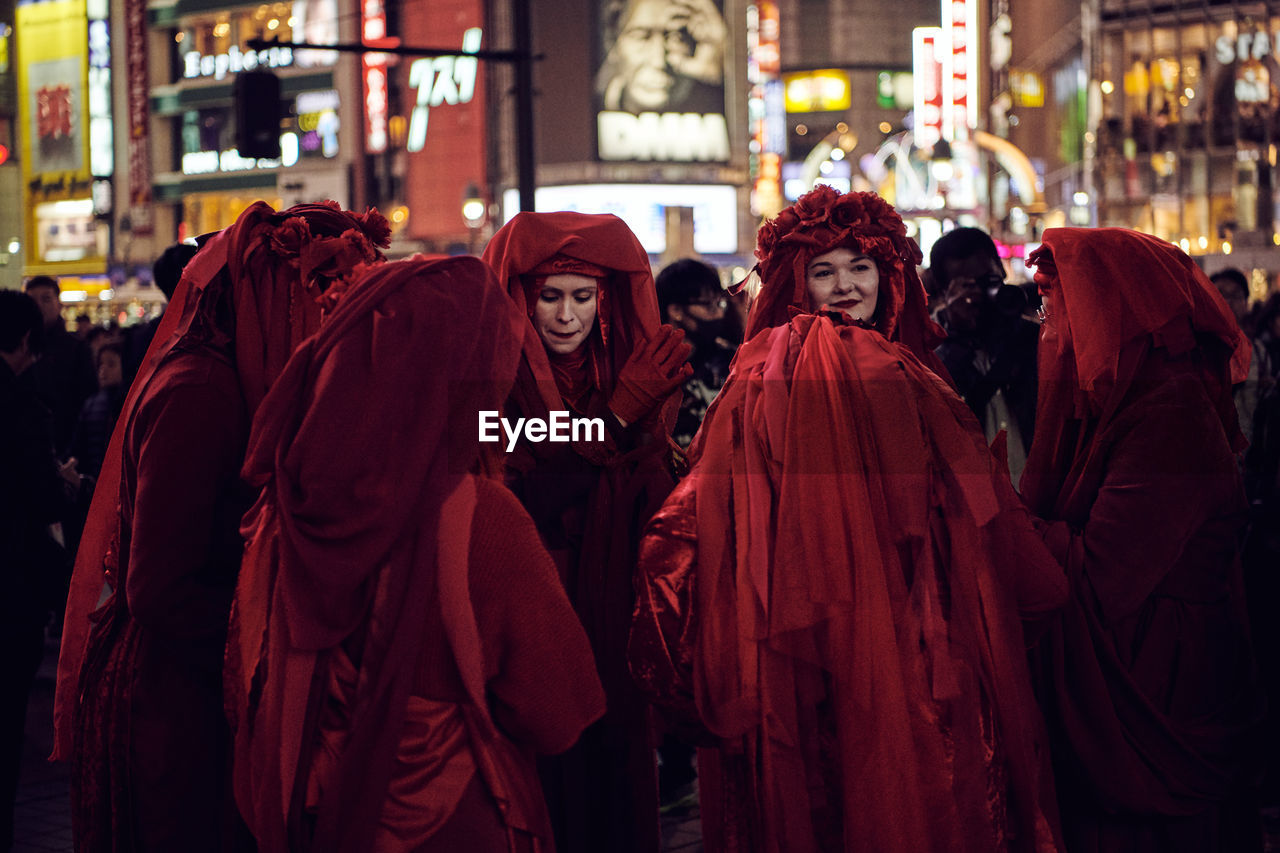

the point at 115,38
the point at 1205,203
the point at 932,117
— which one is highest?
the point at 115,38

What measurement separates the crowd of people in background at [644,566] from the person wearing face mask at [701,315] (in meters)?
2.43

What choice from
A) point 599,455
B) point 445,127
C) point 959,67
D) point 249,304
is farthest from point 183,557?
point 445,127

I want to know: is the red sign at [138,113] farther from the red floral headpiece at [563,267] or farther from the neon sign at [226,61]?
the red floral headpiece at [563,267]

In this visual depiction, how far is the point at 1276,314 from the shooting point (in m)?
8.46

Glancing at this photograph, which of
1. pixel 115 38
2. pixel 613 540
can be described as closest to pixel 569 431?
pixel 613 540

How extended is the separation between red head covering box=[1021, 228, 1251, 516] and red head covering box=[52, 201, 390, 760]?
184 centimetres

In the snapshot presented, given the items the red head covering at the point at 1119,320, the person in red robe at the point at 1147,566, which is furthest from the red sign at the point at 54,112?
the person in red robe at the point at 1147,566

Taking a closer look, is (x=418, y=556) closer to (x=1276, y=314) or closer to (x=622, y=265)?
(x=622, y=265)

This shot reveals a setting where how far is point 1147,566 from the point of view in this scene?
361 cm

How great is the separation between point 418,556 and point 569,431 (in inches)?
57.5

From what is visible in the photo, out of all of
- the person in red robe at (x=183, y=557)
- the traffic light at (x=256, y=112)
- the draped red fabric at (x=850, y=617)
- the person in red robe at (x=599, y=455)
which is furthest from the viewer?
Result: the traffic light at (x=256, y=112)

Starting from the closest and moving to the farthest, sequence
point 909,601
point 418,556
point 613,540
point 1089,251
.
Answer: point 418,556
point 909,601
point 1089,251
point 613,540

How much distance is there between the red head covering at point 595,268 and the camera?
4.13 meters

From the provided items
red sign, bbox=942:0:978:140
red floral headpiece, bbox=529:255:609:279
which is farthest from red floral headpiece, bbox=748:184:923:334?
red sign, bbox=942:0:978:140
